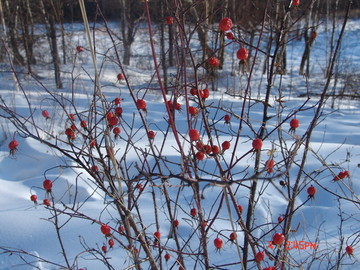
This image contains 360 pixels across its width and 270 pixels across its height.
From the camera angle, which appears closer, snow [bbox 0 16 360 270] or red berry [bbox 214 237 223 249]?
red berry [bbox 214 237 223 249]

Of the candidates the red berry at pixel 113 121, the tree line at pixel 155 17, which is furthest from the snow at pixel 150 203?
the tree line at pixel 155 17

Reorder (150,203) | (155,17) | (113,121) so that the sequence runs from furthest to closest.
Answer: (155,17) → (150,203) → (113,121)

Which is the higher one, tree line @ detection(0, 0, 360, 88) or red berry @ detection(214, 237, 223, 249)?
tree line @ detection(0, 0, 360, 88)

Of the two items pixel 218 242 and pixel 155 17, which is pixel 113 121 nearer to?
A: pixel 218 242

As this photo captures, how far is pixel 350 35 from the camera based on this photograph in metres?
13.4

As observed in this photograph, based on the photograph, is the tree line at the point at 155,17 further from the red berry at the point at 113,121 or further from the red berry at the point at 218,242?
the red berry at the point at 218,242

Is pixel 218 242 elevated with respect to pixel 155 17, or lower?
lower

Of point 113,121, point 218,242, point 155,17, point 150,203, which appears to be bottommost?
point 150,203

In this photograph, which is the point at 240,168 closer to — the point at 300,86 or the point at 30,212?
the point at 30,212

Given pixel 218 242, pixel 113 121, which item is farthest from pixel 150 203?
pixel 113 121

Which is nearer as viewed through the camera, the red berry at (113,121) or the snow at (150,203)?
the red berry at (113,121)

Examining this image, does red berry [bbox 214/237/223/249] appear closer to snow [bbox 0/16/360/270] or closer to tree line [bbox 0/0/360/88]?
snow [bbox 0/16/360/270]

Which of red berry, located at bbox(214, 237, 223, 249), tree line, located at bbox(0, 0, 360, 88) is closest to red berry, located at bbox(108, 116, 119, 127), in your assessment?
tree line, located at bbox(0, 0, 360, 88)

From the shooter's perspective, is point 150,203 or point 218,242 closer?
point 218,242
